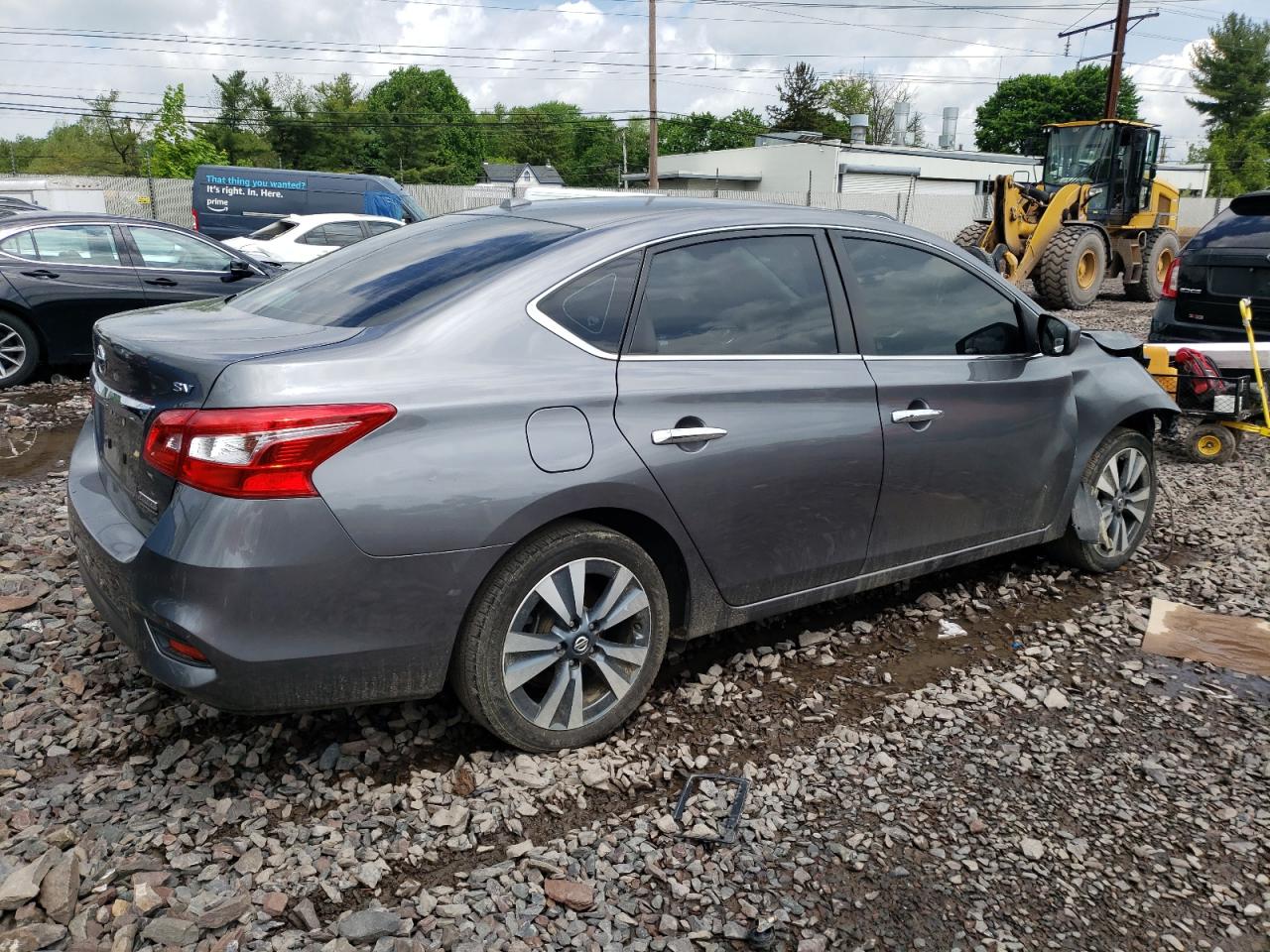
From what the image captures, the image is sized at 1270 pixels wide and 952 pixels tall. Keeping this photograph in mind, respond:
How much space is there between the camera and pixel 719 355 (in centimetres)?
326

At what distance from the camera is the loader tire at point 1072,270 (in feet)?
51.5

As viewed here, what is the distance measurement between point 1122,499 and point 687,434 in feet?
9.01

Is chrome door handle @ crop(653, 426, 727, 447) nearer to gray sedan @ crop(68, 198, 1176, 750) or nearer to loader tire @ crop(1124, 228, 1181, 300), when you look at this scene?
gray sedan @ crop(68, 198, 1176, 750)

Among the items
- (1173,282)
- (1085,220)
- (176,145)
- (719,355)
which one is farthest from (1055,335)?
(176,145)

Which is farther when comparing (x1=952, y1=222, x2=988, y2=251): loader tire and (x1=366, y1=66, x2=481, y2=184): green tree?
(x1=366, y1=66, x2=481, y2=184): green tree

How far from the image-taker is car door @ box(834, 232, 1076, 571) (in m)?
3.67

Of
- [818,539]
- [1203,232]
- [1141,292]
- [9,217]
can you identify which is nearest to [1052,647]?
[818,539]

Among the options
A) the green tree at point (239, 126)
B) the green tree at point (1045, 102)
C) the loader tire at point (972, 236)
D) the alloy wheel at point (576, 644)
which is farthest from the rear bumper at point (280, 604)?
the green tree at point (1045, 102)

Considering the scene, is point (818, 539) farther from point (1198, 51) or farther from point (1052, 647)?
point (1198, 51)

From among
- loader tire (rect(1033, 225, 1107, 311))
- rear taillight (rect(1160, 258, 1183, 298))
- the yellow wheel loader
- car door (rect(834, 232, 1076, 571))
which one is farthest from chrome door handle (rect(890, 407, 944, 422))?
loader tire (rect(1033, 225, 1107, 311))

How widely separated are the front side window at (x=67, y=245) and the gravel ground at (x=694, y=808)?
5866mm

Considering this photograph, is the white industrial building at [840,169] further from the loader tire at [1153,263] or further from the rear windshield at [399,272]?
the rear windshield at [399,272]

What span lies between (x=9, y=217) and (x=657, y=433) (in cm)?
842

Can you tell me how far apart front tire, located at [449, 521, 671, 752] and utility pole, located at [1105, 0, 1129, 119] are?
31780 millimetres
